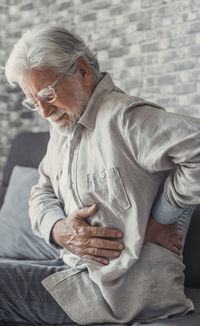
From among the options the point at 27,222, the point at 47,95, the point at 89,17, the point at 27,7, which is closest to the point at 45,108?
the point at 47,95

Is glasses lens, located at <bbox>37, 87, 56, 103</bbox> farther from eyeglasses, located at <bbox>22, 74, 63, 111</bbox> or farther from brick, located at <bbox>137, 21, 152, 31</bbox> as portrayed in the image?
brick, located at <bbox>137, 21, 152, 31</bbox>

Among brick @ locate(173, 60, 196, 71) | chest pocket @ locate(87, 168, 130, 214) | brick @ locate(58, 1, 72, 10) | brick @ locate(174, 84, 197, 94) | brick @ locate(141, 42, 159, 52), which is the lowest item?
brick @ locate(174, 84, 197, 94)

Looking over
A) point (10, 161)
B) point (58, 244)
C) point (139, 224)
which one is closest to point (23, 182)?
point (10, 161)

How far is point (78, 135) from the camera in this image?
1481 millimetres

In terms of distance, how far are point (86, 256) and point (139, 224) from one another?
0.67 feet

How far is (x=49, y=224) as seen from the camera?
5.13 feet

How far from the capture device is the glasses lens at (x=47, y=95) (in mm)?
1420

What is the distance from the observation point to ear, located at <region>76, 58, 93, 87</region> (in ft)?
4.76

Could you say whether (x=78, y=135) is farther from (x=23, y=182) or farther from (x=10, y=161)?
(x=10, y=161)

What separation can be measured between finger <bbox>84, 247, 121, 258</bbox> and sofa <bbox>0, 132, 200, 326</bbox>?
0.21 meters

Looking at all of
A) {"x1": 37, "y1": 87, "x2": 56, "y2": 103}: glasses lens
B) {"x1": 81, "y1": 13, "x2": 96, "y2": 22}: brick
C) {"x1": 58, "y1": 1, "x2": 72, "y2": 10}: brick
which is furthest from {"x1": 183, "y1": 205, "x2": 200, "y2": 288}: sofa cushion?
{"x1": 58, "y1": 1, "x2": 72, "y2": 10}: brick

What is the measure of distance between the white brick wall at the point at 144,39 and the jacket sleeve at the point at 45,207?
76 cm

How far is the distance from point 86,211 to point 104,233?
0.28 feet

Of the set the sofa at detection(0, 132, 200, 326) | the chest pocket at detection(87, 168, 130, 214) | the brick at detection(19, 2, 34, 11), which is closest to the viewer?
the chest pocket at detection(87, 168, 130, 214)
